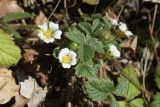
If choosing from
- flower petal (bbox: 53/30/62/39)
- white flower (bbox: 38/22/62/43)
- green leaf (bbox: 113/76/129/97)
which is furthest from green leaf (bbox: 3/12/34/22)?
green leaf (bbox: 113/76/129/97)

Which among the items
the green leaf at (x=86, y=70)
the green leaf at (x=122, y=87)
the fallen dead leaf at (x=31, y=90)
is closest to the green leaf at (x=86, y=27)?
the green leaf at (x=86, y=70)

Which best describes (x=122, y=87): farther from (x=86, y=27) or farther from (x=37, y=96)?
(x=37, y=96)

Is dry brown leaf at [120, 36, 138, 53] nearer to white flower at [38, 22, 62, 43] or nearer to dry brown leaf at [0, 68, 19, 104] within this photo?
white flower at [38, 22, 62, 43]

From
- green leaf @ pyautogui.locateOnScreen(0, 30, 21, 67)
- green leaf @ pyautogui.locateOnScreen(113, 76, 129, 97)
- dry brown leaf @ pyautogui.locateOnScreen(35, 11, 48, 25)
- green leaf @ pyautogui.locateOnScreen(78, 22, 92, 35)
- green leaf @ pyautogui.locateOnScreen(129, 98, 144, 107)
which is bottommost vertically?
green leaf @ pyautogui.locateOnScreen(129, 98, 144, 107)

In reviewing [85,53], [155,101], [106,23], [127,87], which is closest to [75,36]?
[85,53]

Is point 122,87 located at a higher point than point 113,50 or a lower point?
lower

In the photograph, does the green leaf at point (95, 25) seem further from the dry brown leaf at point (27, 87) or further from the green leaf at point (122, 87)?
the dry brown leaf at point (27, 87)
